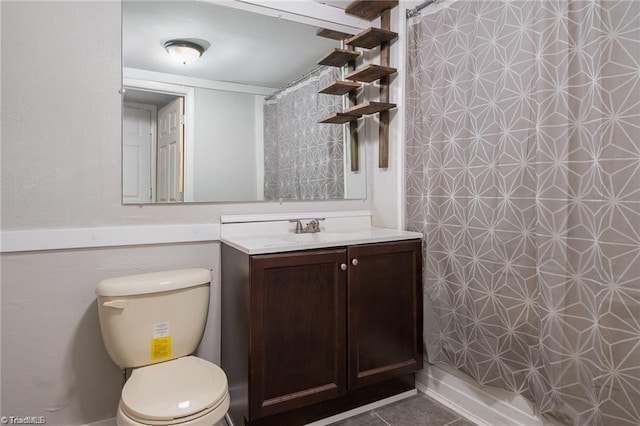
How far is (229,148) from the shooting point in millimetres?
1962

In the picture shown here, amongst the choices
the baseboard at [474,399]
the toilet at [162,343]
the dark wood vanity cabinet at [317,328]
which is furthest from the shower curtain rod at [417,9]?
the baseboard at [474,399]

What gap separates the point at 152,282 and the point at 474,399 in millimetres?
1593

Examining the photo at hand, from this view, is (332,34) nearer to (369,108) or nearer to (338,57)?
(338,57)

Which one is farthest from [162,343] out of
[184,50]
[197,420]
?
[184,50]

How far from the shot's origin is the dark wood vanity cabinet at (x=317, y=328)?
1513 mm

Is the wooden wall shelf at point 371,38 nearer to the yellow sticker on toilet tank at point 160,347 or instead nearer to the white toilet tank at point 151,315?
the white toilet tank at point 151,315

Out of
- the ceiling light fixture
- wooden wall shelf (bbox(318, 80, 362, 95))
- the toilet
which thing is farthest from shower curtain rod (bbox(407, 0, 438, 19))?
the toilet

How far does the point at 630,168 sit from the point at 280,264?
1271mm

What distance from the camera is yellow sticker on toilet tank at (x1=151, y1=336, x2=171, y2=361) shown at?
1526 mm

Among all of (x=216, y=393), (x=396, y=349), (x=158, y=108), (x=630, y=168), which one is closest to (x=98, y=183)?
(x=158, y=108)

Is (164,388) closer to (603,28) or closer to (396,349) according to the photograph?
(396,349)

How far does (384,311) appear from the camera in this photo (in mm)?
1809

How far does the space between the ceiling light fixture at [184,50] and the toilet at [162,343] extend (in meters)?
1.05

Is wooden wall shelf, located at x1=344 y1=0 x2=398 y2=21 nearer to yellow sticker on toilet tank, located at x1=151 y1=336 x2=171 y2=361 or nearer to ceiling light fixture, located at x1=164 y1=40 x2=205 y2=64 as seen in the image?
ceiling light fixture, located at x1=164 y1=40 x2=205 y2=64
